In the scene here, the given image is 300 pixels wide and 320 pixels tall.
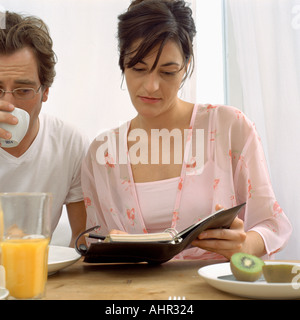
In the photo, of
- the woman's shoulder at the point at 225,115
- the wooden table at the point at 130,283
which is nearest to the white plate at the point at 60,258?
the wooden table at the point at 130,283

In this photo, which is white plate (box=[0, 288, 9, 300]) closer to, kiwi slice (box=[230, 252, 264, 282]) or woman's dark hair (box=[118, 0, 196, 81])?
kiwi slice (box=[230, 252, 264, 282])

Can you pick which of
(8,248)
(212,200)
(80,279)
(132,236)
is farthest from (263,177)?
(8,248)

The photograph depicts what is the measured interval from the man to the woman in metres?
0.15

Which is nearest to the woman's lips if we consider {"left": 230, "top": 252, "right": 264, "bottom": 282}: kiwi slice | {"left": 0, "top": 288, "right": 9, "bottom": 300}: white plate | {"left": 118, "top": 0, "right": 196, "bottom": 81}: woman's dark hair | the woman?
the woman

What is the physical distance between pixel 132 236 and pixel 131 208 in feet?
1.97

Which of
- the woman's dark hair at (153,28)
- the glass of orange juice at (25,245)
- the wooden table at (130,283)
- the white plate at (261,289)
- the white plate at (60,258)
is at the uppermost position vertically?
the woman's dark hair at (153,28)

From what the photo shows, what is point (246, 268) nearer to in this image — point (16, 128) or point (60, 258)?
point (60, 258)

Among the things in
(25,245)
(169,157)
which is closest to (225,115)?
(169,157)

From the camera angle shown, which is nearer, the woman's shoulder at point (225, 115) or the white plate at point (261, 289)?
the white plate at point (261, 289)

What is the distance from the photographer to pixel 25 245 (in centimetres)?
75

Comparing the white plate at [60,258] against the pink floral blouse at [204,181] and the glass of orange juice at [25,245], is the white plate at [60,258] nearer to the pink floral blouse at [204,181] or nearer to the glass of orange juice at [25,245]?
the glass of orange juice at [25,245]

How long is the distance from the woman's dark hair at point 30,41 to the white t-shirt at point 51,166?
0.23 metres

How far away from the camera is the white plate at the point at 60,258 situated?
96cm
